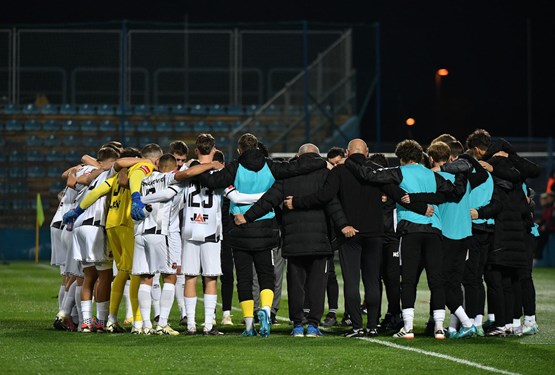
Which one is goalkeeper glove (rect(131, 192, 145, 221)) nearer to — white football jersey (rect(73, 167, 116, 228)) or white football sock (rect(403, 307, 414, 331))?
white football jersey (rect(73, 167, 116, 228))

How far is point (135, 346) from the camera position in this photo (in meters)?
11.6

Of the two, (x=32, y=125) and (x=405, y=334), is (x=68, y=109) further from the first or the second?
(x=405, y=334)

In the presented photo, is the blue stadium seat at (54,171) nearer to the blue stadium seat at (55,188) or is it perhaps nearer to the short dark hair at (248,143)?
the blue stadium seat at (55,188)

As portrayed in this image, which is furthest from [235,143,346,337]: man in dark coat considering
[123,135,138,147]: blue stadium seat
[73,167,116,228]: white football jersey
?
[123,135,138,147]: blue stadium seat

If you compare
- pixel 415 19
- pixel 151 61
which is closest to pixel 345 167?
pixel 151 61

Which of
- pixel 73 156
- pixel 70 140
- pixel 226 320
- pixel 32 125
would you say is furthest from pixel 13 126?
pixel 226 320

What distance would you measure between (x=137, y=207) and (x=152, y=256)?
54cm

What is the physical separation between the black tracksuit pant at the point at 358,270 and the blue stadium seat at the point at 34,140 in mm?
19624

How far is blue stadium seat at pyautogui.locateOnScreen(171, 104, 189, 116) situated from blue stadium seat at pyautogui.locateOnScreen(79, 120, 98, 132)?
6.55 feet

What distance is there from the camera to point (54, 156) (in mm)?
31031

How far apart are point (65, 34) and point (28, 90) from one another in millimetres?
1641

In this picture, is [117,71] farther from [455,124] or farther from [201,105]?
[455,124]

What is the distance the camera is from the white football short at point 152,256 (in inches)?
492

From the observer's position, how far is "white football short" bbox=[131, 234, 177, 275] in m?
12.5
